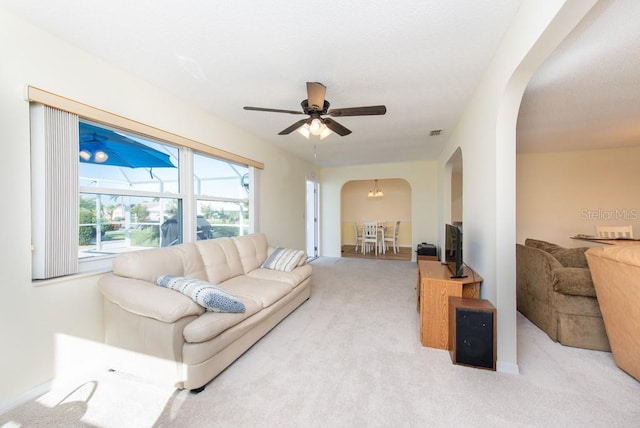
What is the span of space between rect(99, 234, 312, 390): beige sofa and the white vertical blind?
323 mm

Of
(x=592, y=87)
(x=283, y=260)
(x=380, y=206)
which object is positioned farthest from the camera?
(x=380, y=206)

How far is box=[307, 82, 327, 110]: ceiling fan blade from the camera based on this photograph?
198cm

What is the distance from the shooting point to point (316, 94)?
2.04m

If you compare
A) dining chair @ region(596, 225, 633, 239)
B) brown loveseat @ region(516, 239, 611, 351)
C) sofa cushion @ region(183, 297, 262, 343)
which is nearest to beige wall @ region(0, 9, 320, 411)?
sofa cushion @ region(183, 297, 262, 343)

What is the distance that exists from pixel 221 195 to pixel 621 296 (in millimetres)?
4036

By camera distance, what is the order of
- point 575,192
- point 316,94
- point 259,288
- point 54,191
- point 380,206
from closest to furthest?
point 54,191
point 316,94
point 259,288
point 575,192
point 380,206

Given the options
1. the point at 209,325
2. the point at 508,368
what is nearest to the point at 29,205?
the point at 209,325

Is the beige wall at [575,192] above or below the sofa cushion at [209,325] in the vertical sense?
above

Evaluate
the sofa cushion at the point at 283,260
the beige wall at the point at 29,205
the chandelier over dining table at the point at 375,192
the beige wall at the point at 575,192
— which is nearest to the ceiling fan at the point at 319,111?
the beige wall at the point at 29,205

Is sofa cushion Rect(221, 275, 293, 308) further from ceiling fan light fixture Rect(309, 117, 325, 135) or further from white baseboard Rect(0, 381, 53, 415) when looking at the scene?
ceiling fan light fixture Rect(309, 117, 325, 135)

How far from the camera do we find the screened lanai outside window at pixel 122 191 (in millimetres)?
2027

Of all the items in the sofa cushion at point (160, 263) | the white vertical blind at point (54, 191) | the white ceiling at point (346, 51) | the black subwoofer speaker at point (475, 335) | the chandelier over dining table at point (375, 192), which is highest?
the white ceiling at point (346, 51)

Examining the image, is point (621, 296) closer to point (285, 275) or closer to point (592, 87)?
point (592, 87)

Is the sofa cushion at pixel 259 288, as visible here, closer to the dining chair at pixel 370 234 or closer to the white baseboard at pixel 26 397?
the white baseboard at pixel 26 397
